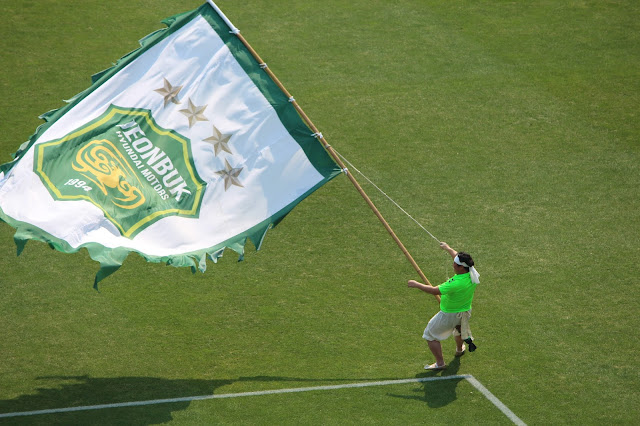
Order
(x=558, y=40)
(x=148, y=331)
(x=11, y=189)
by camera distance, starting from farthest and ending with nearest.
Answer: (x=558, y=40) < (x=148, y=331) < (x=11, y=189)

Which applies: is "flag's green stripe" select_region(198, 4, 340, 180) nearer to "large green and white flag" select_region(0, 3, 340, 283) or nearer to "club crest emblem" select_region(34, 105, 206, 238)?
"large green and white flag" select_region(0, 3, 340, 283)

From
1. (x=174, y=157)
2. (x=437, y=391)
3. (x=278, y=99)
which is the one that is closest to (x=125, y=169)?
(x=174, y=157)

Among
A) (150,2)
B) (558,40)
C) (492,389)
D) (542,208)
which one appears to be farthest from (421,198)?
(150,2)

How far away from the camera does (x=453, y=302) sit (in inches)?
401

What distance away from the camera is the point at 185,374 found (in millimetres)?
10516

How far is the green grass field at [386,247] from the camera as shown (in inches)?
400

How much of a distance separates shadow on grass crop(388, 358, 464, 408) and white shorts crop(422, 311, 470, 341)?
48 cm

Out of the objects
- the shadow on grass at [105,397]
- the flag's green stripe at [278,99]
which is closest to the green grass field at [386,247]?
the shadow on grass at [105,397]

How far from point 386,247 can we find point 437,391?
11.9ft

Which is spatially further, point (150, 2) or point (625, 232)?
point (150, 2)

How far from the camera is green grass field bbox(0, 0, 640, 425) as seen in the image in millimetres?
10164

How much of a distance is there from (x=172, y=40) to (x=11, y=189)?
9.02ft

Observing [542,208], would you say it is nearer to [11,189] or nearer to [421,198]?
[421,198]

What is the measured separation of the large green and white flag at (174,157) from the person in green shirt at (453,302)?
187 cm
